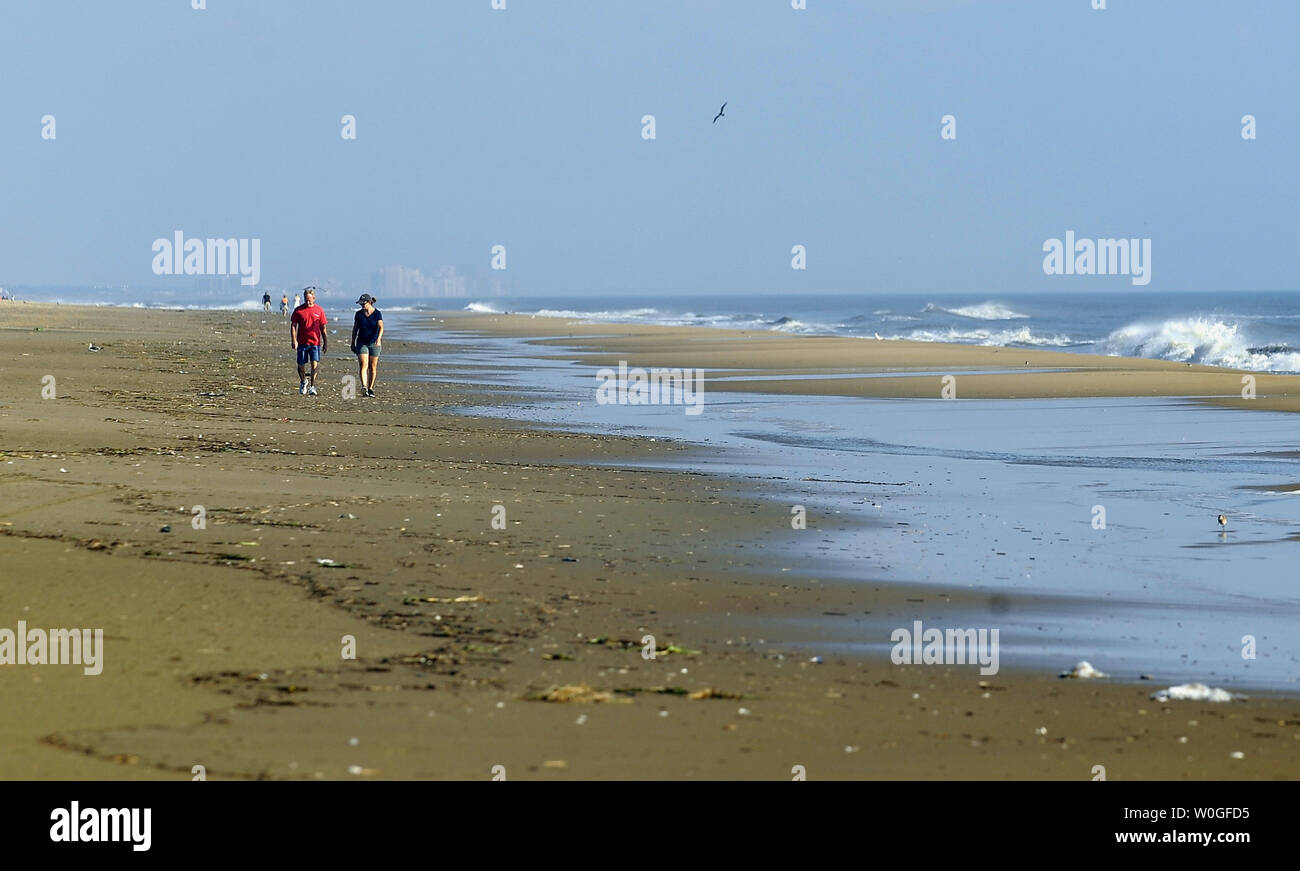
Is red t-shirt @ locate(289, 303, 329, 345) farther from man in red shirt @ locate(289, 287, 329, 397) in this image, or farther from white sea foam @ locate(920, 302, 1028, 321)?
white sea foam @ locate(920, 302, 1028, 321)

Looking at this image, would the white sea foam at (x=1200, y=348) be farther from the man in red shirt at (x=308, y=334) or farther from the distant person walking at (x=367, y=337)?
the man in red shirt at (x=308, y=334)

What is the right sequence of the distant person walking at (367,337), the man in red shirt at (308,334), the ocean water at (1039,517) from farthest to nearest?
the distant person walking at (367,337) → the man in red shirt at (308,334) → the ocean water at (1039,517)

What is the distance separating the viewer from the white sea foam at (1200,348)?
43.5 metres

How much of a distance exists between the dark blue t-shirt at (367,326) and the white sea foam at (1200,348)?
26763 millimetres

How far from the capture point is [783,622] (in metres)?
8.20

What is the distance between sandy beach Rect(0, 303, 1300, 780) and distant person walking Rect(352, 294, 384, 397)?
21.0 feet

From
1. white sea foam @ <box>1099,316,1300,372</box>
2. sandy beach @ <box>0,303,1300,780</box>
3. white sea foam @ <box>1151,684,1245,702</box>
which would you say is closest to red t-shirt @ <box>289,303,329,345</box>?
sandy beach @ <box>0,303,1300,780</box>

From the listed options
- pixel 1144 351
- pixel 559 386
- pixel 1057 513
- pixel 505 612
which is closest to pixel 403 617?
A: pixel 505 612

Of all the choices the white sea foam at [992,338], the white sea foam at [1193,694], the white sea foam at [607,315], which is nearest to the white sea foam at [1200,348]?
the white sea foam at [992,338]

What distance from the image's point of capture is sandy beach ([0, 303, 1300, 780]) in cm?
558

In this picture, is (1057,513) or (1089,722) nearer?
(1089,722)

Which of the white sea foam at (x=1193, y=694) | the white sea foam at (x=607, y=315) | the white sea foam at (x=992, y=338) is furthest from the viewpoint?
the white sea foam at (x=607, y=315)
